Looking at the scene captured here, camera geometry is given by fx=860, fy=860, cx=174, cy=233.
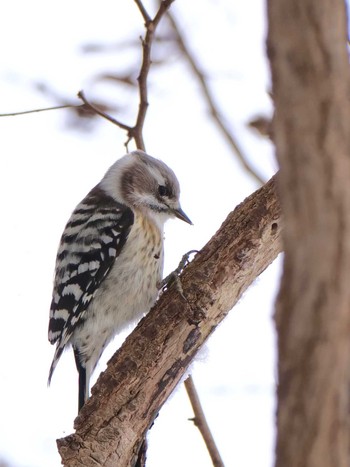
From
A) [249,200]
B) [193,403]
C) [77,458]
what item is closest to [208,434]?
[193,403]

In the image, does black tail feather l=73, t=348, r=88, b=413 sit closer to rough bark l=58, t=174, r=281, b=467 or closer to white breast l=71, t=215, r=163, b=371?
white breast l=71, t=215, r=163, b=371

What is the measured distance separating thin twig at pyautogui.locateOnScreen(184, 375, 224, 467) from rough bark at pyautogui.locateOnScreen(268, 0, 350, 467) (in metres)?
2.27

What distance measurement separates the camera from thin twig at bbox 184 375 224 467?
3851 mm

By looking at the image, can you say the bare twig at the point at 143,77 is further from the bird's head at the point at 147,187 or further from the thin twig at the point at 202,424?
the thin twig at the point at 202,424

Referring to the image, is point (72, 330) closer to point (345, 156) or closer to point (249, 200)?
point (249, 200)

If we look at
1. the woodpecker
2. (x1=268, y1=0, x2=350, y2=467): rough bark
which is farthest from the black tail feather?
(x1=268, y1=0, x2=350, y2=467): rough bark

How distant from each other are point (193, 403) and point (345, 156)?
258 cm

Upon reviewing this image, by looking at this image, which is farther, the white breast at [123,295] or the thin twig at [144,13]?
the white breast at [123,295]

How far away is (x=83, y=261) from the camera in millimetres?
5035

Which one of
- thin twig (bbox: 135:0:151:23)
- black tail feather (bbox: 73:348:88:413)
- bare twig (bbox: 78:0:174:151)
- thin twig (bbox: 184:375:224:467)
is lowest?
thin twig (bbox: 184:375:224:467)

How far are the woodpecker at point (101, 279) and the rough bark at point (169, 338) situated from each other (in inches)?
37.8

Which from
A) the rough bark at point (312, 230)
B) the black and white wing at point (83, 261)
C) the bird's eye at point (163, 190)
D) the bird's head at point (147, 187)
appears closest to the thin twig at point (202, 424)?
the black and white wing at point (83, 261)

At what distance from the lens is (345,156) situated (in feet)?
5.37

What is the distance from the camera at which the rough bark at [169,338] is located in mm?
3699
